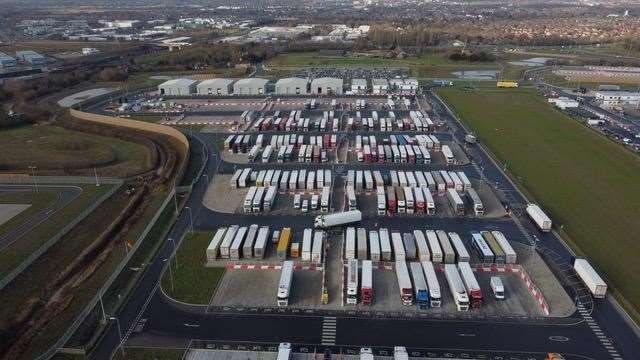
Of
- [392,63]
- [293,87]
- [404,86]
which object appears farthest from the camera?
[392,63]

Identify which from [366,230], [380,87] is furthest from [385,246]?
[380,87]

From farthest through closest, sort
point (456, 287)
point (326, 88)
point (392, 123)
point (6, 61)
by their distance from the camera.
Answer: point (6, 61) → point (326, 88) → point (392, 123) → point (456, 287)

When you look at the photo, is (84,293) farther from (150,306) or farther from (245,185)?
(245,185)

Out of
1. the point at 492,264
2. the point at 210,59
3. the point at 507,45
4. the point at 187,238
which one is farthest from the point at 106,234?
the point at 507,45

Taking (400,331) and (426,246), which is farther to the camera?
(426,246)

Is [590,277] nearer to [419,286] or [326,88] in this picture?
[419,286]

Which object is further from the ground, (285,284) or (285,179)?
(285,179)
